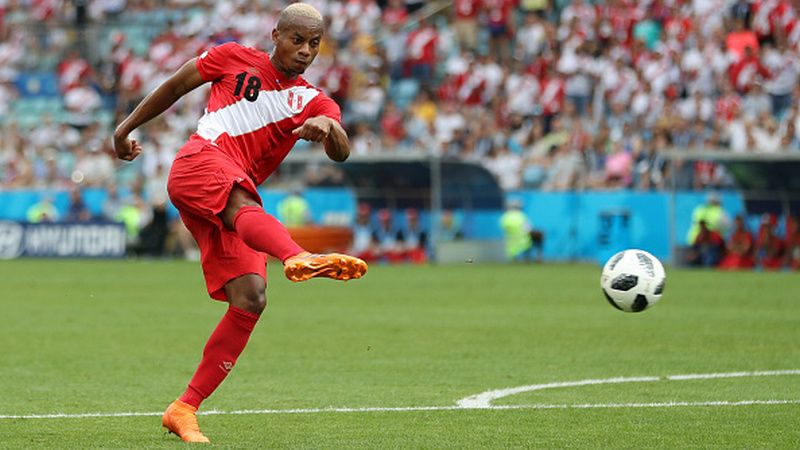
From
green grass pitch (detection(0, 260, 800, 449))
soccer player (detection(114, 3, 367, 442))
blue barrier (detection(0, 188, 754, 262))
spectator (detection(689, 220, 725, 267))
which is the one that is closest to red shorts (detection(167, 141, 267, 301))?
soccer player (detection(114, 3, 367, 442))

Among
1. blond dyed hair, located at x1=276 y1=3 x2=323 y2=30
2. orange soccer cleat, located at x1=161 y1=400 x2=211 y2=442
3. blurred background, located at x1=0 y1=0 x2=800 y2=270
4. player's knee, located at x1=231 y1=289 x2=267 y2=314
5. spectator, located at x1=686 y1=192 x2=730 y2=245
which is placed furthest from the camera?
blurred background, located at x1=0 y1=0 x2=800 y2=270

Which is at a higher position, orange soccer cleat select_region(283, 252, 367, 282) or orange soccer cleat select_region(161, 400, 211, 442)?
orange soccer cleat select_region(283, 252, 367, 282)

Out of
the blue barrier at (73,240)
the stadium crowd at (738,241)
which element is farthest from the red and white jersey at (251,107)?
the blue barrier at (73,240)

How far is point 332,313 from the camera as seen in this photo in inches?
641

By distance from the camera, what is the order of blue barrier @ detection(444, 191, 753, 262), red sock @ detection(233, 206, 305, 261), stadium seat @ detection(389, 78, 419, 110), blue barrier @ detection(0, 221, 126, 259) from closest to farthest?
1. red sock @ detection(233, 206, 305, 261)
2. blue barrier @ detection(444, 191, 753, 262)
3. blue barrier @ detection(0, 221, 126, 259)
4. stadium seat @ detection(389, 78, 419, 110)

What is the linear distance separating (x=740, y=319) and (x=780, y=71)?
36.9 ft

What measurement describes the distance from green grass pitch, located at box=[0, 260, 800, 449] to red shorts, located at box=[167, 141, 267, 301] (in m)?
0.84

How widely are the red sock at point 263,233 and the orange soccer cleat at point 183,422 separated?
899 mm

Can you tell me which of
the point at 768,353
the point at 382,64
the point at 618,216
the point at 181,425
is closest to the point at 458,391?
the point at 181,425

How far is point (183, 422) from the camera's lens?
283 inches

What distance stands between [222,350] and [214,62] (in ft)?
4.76

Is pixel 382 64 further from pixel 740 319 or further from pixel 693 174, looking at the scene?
→ pixel 740 319

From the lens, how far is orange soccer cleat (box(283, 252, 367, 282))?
6434 mm

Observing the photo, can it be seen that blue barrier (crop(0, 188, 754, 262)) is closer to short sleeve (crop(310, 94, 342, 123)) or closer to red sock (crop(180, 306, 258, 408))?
short sleeve (crop(310, 94, 342, 123))
